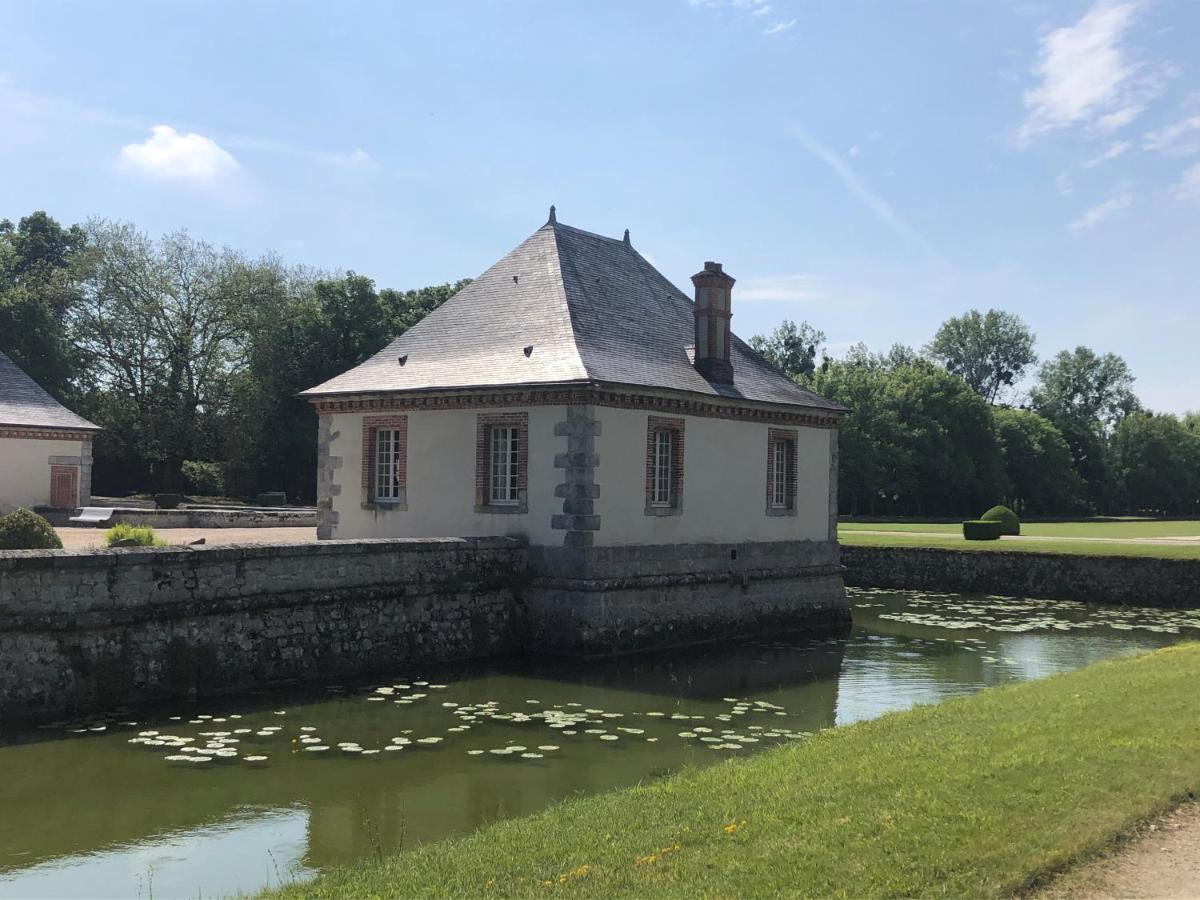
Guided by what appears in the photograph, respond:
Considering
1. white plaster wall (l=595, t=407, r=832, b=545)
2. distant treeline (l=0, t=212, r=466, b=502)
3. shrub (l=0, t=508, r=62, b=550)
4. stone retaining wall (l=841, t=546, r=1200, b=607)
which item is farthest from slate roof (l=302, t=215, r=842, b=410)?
distant treeline (l=0, t=212, r=466, b=502)

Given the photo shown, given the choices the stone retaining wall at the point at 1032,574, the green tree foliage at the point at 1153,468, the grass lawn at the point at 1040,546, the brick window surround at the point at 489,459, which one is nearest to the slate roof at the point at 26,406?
the brick window surround at the point at 489,459

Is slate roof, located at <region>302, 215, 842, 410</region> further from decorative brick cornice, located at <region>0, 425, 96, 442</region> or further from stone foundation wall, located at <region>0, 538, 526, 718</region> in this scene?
decorative brick cornice, located at <region>0, 425, 96, 442</region>

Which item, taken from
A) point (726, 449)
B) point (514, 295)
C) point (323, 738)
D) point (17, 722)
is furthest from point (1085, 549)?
point (17, 722)

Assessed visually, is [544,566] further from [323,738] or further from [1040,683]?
[1040,683]

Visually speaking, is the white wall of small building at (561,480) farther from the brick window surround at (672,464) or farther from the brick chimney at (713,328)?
the brick chimney at (713,328)

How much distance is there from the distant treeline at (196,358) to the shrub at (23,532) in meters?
28.1

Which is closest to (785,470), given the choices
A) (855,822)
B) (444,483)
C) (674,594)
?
(674,594)

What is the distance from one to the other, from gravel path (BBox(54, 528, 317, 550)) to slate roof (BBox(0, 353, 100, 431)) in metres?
4.92

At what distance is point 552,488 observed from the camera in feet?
56.7

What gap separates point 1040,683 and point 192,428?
127 feet

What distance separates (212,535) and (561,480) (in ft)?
41.0

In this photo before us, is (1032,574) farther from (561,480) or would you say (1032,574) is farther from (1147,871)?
(1147,871)

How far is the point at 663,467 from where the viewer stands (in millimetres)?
18844

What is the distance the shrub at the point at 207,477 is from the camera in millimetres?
45531
